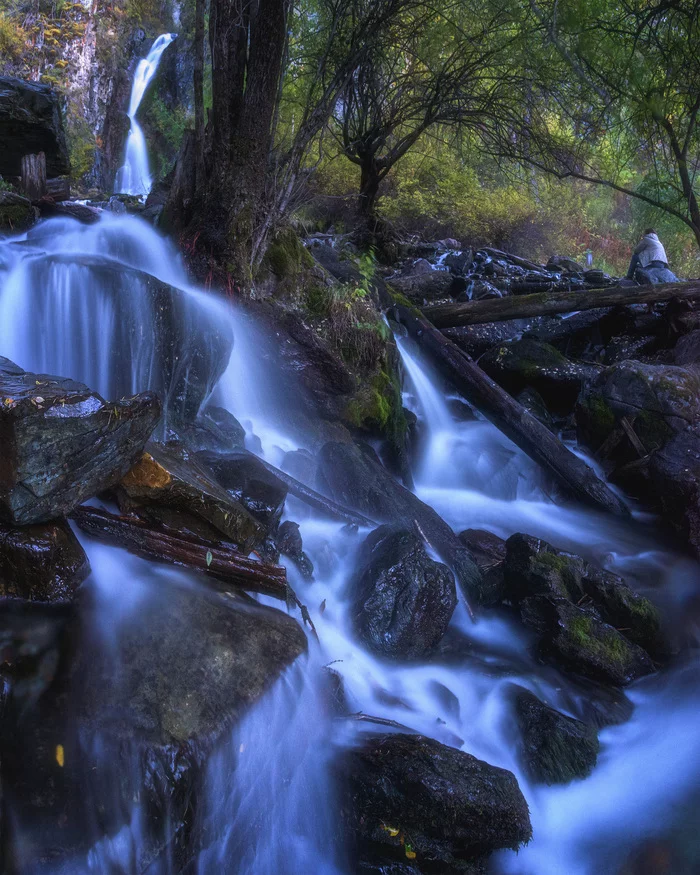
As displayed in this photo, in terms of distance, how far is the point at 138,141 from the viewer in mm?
17969

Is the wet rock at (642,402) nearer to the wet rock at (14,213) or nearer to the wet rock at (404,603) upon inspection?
the wet rock at (404,603)

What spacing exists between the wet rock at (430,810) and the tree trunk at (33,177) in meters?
7.90

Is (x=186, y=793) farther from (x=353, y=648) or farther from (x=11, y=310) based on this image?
(x=11, y=310)

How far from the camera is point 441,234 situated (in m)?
16.1

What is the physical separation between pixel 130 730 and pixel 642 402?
6.30m

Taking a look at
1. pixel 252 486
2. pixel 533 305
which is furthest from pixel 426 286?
pixel 252 486

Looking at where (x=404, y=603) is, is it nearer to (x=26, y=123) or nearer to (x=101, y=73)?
(x=26, y=123)

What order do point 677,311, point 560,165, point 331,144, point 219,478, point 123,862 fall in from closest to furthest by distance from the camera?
point 123,862 < point 219,478 < point 677,311 < point 560,165 < point 331,144

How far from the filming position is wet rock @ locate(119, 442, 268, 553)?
3342mm

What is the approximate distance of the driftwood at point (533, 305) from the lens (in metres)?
8.23

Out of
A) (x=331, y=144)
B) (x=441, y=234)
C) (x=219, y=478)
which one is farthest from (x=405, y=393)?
(x=441, y=234)

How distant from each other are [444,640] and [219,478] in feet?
6.55

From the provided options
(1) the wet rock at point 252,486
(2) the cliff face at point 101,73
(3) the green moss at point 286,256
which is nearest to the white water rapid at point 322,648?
(1) the wet rock at point 252,486

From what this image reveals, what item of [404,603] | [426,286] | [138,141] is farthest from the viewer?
[138,141]
